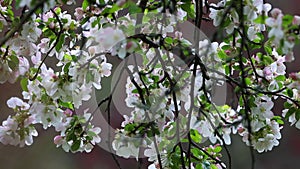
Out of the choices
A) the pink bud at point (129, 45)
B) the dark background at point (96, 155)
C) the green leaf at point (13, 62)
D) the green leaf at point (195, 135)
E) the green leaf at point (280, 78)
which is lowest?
the green leaf at point (195, 135)

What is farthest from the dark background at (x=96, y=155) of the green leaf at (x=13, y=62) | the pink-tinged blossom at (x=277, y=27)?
the pink-tinged blossom at (x=277, y=27)

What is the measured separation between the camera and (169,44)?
3.14 feet

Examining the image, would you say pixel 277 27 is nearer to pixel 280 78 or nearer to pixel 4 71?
pixel 280 78

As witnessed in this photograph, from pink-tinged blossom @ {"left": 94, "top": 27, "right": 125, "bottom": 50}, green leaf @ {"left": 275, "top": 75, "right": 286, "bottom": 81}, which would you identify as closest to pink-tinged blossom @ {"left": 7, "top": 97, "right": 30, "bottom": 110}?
pink-tinged blossom @ {"left": 94, "top": 27, "right": 125, "bottom": 50}

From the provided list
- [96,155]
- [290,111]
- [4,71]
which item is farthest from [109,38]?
[96,155]

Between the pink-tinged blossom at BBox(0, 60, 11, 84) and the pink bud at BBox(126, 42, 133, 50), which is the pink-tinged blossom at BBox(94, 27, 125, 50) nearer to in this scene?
the pink bud at BBox(126, 42, 133, 50)

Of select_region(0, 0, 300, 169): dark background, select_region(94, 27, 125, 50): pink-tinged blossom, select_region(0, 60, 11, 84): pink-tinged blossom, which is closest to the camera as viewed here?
select_region(94, 27, 125, 50): pink-tinged blossom

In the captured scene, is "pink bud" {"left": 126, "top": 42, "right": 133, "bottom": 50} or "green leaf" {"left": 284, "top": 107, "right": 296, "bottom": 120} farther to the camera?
"green leaf" {"left": 284, "top": 107, "right": 296, "bottom": 120}

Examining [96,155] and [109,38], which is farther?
[96,155]

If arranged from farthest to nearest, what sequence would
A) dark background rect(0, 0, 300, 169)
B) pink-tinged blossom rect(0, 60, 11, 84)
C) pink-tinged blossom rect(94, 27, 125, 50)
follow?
dark background rect(0, 0, 300, 169)
pink-tinged blossom rect(0, 60, 11, 84)
pink-tinged blossom rect(94, 27, 125, 50)

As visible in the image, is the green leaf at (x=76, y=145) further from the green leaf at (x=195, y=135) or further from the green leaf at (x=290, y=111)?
the green leaf at (x=290, y=111)

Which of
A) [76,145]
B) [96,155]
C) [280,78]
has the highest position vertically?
[96,155]

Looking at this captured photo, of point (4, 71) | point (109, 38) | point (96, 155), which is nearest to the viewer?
point (109, 38)

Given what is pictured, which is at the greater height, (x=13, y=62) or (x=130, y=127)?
(x=13, y=62)
